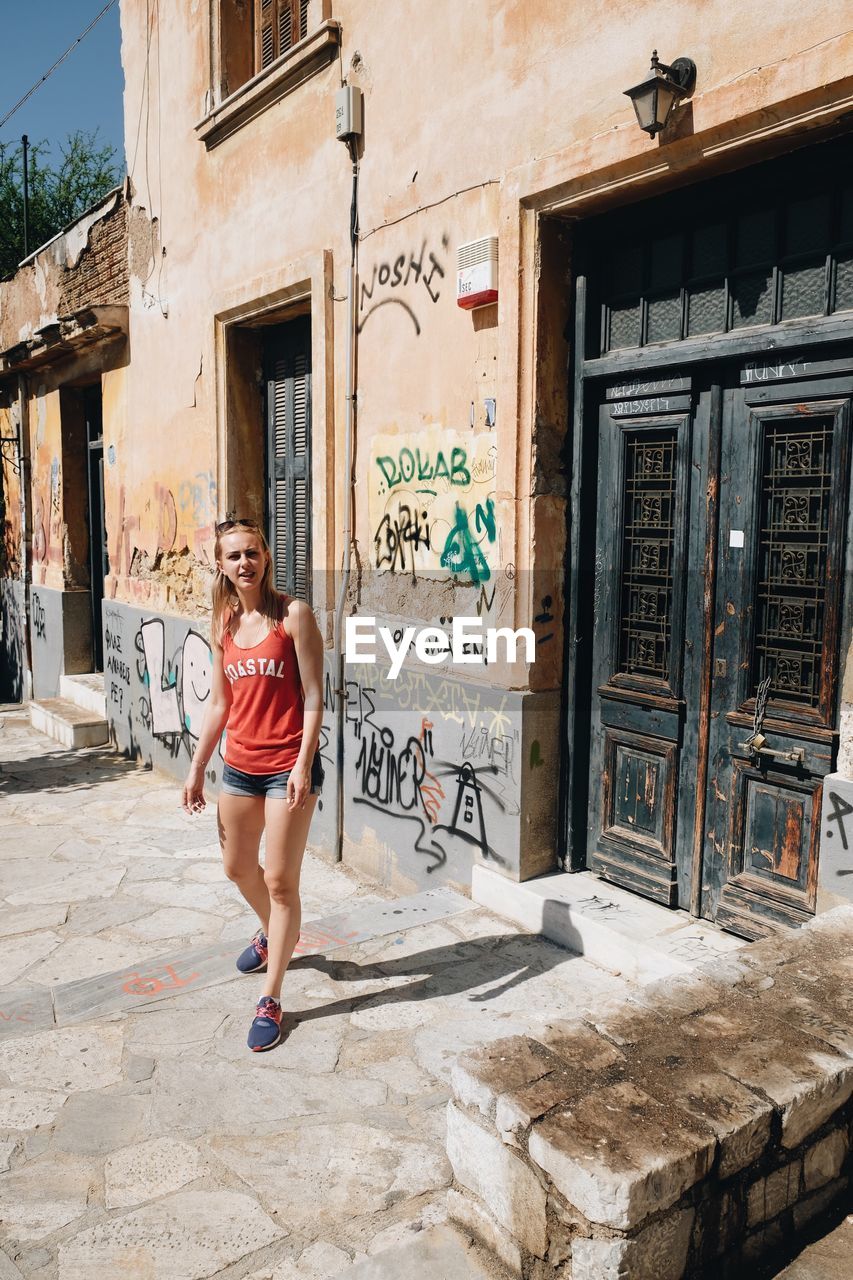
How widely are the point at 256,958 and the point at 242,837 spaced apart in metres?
0.69

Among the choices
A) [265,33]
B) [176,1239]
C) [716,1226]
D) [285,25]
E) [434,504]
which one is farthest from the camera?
[265,33]

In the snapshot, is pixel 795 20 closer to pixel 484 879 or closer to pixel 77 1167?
pixel 484 879

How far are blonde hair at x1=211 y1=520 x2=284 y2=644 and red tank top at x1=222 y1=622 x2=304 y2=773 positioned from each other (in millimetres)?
94

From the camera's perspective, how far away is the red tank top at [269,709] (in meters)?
3.66

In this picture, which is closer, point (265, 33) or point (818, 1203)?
point (818, 1203)

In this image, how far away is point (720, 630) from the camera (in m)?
3.96

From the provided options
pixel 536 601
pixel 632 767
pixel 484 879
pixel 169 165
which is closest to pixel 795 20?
pixel 536 601

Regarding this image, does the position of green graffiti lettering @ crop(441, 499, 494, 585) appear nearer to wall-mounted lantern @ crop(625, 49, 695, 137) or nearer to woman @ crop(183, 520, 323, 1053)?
woman @ crop(183, 520, 323, 1053)

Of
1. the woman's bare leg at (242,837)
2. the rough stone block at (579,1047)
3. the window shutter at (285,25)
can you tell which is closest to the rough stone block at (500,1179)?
the rough stone block at (579,1047)

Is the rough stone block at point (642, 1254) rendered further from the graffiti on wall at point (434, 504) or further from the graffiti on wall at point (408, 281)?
the graffiti on wall at point (408, 281)

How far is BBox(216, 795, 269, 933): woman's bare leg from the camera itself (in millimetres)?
3711

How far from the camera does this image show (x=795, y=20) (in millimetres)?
3291

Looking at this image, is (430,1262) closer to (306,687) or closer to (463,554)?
(306,687)

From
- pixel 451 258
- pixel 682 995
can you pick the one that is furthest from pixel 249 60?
pixel 682 995
